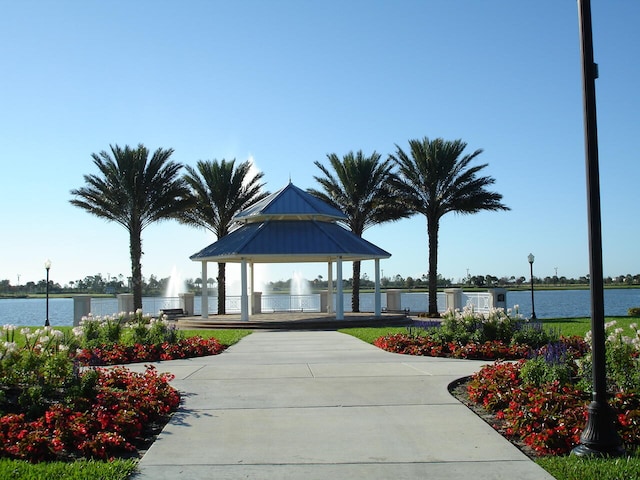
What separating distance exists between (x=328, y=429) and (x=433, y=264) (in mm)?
27143

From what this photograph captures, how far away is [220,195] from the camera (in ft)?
117

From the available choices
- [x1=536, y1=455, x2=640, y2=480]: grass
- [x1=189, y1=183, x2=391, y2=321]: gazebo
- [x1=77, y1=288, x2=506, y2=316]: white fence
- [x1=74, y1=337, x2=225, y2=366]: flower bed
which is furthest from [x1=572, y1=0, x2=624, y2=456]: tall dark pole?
[x1=77, y1=288, x2=506, y2=316]: white fence

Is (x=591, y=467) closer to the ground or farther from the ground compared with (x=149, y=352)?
closer to the ground

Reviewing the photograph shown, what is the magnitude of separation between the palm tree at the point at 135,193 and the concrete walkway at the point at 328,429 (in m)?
21.1

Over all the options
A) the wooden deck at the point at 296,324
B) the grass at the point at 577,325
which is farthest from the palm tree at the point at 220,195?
the grass at the point at 577,325

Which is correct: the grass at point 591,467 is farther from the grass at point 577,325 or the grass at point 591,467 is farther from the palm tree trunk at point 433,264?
the palm tree trunk at point 433,264

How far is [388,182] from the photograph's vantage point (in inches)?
1336

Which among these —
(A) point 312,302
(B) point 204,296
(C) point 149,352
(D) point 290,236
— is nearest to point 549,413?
(C) point 149,352

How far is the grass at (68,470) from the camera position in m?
5.78

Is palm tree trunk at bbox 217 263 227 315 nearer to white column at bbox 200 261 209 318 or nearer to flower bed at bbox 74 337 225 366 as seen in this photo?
white column at bbox 200 261 209 318

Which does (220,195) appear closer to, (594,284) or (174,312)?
(174,312)

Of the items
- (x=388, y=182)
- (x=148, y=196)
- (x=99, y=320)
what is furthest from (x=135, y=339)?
(x=388, y=182)

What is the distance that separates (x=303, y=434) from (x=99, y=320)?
406 inches

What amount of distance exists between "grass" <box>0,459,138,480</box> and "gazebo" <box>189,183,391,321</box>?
21.0 m
